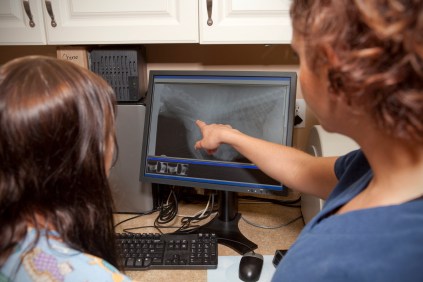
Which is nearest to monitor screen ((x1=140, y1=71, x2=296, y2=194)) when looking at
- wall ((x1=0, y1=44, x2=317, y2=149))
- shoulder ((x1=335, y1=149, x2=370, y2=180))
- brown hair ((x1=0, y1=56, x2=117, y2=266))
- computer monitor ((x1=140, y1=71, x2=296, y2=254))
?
computer monitor ((x1=140, y1=71, x2=296, y2=254))

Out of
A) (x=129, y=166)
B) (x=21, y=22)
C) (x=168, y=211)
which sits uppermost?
(x=21, y=22)

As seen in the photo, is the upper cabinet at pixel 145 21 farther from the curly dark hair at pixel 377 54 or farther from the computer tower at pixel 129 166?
the curly dark hair at pixel 377 54

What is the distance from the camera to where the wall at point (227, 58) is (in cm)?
125

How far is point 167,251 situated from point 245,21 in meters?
0.64

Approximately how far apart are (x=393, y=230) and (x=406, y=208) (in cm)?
3

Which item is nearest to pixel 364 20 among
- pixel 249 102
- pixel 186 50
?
pixel 249 102

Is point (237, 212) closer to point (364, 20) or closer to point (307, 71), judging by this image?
point (307, 71)

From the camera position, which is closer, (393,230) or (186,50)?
(393,230)

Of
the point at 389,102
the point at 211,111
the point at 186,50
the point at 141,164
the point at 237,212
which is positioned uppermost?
the point at 389,102

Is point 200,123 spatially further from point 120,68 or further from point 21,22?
point 21,22

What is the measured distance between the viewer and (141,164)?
3.64 ft

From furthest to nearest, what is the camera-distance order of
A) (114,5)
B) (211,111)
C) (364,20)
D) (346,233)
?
(211,111) → (114,5) → (346,233) → (364,20)

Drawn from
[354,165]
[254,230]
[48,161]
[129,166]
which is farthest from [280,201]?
[48,161]

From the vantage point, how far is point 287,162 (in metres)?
0.85
